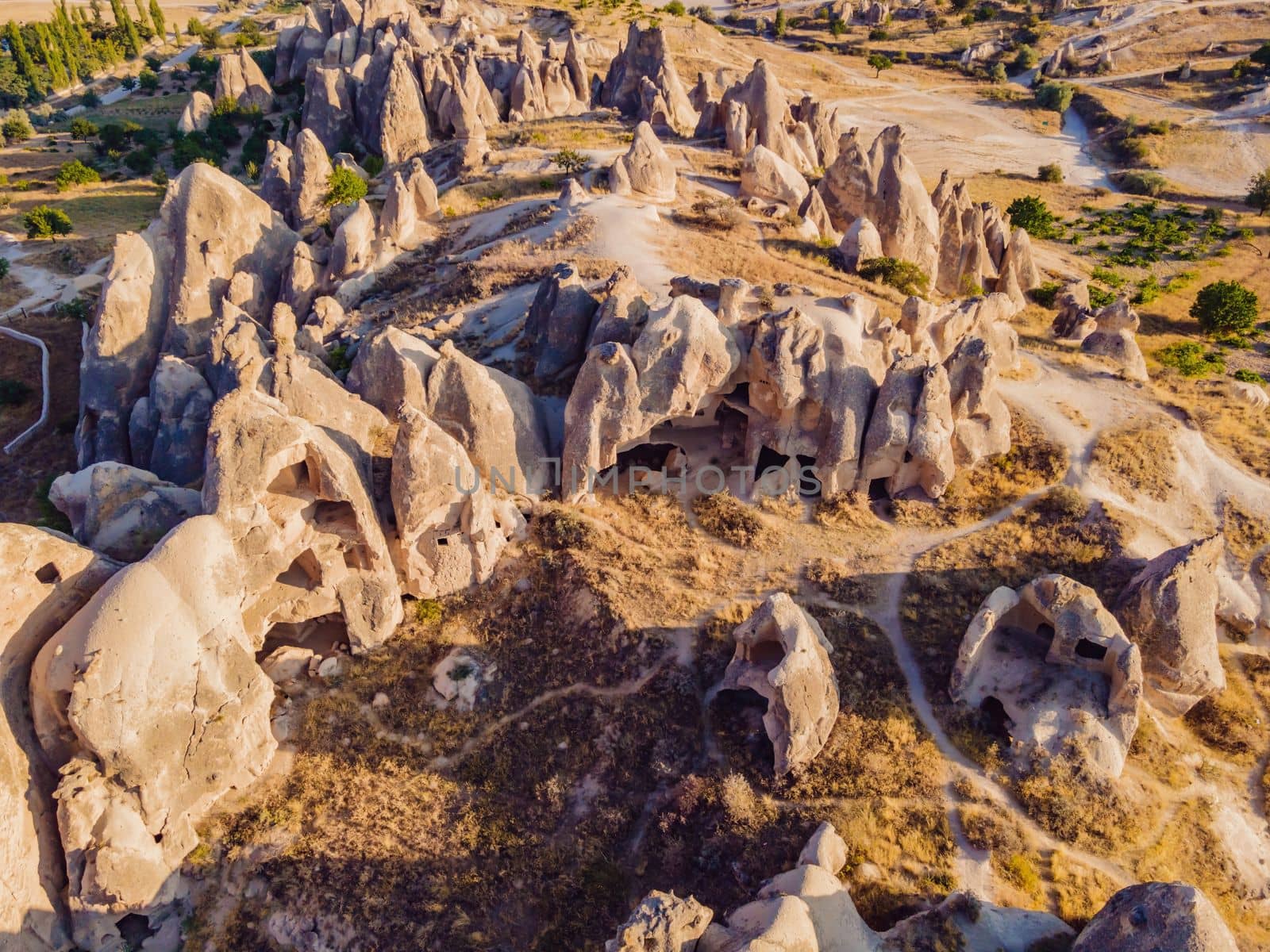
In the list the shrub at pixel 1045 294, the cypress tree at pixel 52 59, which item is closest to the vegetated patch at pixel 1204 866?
the shrub at pixel 1045 294

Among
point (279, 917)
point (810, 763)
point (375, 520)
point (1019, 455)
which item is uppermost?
point (375, 520)

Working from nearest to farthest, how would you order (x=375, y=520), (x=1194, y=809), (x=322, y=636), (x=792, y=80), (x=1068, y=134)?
(x=1194, y=809) → (x=375, y=520) → (x=322, y=636) → (x=1068, y=134) → (x=792, y=80)

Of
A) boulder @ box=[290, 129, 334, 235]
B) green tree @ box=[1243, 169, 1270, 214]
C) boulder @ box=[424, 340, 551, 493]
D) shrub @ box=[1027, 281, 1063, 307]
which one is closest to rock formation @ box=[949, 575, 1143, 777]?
boulder @ box=[424, 340, 551, 493]

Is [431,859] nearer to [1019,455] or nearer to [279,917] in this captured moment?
[279,917]

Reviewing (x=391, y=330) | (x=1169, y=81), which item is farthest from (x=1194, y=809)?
(x=1169, y=81)

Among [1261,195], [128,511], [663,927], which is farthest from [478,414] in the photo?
[1261,195]

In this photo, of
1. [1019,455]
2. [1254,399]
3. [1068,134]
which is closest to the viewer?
[1019,455]

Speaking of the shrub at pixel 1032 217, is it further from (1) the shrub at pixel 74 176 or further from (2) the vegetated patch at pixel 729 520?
(1) the shrub at pixel 74 176

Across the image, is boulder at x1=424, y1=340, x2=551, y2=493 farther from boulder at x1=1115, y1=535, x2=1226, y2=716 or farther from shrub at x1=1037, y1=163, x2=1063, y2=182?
shrub at x1=1037, y1=163, x2=1063, y2=182
